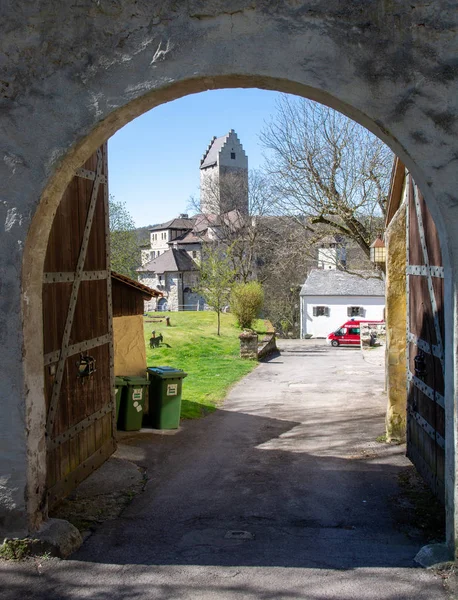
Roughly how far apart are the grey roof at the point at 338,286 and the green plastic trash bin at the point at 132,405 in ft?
135

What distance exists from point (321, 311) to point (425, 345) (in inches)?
1747

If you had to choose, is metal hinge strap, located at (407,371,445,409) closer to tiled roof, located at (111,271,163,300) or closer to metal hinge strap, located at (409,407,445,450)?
metal hinge strap, located at (409,407,445,450)

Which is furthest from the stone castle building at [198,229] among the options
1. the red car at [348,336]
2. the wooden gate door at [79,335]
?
the wooden gate door at [79,335]

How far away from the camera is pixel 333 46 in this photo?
4539 mm

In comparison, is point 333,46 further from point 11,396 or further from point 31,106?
point 11,396

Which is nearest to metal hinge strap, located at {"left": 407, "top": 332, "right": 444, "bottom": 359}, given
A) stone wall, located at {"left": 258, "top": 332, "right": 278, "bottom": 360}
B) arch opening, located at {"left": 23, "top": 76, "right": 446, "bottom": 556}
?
arch opening, located at {"left": 23, "top": 76, "right": 446, "bottom": 556}

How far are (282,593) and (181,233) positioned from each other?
75.4 meters

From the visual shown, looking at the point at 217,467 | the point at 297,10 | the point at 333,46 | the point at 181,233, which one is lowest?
the point at 217,467

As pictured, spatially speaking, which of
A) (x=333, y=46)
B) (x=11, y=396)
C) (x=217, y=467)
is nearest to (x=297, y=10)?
(x=333, y=46)

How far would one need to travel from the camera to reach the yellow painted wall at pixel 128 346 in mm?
10680

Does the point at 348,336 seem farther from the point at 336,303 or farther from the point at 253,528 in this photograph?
the point at 253,528

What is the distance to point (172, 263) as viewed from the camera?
64.1m

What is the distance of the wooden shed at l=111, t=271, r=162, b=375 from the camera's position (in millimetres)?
10312

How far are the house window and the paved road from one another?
40.1 m
